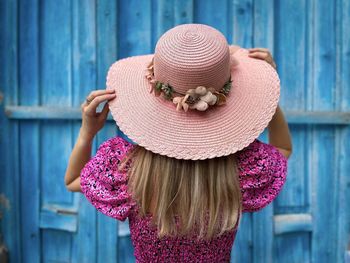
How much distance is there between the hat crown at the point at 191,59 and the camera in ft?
4.37

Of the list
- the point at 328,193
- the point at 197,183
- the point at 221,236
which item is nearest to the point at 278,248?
the point at 328,193

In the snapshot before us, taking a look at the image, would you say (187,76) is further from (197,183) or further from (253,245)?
(253,245)

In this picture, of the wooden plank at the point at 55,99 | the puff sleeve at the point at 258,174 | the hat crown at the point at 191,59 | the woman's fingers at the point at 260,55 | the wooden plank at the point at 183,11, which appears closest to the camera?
the hat crown at the point at 191,59

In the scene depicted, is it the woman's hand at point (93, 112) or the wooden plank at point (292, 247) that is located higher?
the woman's hand at point (93, 112)

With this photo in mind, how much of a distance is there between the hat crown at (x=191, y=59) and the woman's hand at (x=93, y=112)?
18 centimetres

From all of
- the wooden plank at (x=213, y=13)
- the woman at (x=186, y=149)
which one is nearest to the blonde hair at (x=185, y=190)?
the woman at (x=186, y=149)

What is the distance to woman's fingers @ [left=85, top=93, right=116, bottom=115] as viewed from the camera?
56.4 inches

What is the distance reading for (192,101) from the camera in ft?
4.42

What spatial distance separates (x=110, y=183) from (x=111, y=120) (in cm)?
116

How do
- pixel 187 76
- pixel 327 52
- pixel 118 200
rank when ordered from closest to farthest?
pixel 187 76
pixel 118 200
pixel 327 52

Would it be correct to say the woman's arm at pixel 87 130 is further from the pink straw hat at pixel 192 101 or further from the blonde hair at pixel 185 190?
the blonde hair at pixel 185 190

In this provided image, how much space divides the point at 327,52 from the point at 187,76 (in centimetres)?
150

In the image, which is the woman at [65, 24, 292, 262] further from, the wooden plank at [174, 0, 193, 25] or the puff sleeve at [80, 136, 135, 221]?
the wooden plank at [174, 0, 193, 25]

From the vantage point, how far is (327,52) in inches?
103
